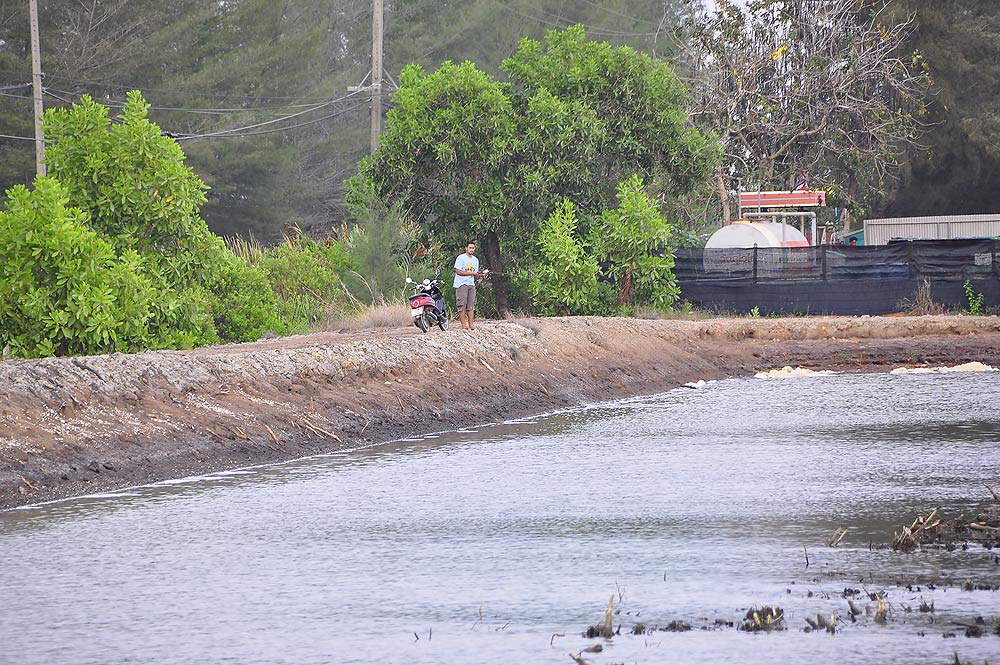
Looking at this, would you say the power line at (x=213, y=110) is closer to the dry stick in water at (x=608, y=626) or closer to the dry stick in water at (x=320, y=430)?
the dry stick in water at (x=320, y=430)

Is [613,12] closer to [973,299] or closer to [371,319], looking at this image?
[973,299]

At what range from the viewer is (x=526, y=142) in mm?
34375

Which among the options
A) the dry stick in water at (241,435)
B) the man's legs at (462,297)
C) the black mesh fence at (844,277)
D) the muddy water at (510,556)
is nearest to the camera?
the muddy water at (510,556)

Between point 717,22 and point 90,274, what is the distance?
3485cm

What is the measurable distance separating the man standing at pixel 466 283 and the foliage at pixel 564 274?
23.6 ft

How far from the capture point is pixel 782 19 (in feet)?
166

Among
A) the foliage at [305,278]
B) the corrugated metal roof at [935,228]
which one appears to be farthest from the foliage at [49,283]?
the corrugated metal roof at [935,228]

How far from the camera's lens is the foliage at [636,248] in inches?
1345

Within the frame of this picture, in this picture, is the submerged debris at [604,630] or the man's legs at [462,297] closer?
the submerged debris at [604,630]

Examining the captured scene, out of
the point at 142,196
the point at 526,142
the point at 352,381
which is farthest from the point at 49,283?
the point at 526,142


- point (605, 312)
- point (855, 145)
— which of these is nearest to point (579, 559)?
point (605, 312)

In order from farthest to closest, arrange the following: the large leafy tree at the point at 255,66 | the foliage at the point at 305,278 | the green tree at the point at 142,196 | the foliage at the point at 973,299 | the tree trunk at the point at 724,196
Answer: the large leafy tree at the point at 255,66 < the tree trunk at the point at 724,196 < the foliage at the point at 973,299 < the foliage at the point at 305,278 < the green tree at the point at 142,196

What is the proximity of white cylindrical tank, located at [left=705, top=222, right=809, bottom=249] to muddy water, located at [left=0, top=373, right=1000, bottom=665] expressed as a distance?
66.6ft

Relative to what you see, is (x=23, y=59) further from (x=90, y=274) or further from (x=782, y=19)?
(x=90, y=274)
